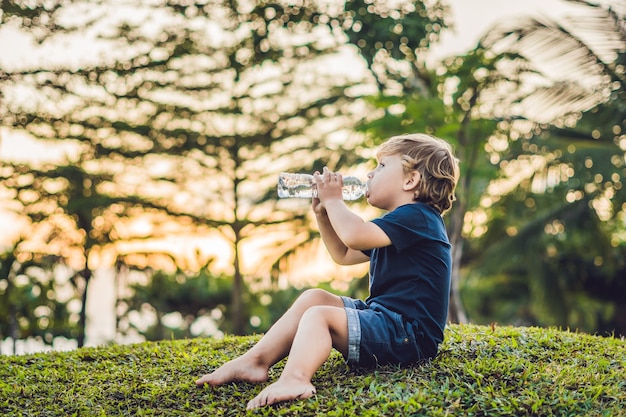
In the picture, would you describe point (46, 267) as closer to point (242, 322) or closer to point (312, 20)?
point (242, 322)

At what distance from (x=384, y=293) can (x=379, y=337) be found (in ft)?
0.86

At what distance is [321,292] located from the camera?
3.48 m

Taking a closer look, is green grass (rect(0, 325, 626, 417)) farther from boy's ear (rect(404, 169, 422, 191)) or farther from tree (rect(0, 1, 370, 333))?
tree (rect(0, 1, 370, 333))

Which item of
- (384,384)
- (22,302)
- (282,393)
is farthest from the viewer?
(22,302)

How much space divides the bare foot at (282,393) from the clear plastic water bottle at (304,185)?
3.62 feet

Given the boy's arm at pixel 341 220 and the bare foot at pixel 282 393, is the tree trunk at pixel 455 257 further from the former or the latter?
the bare foot at pixel 282 393

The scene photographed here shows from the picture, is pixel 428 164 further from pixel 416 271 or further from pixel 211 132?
pixel 211 132

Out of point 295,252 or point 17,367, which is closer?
point 17,367

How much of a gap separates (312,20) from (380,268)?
19.2 ft

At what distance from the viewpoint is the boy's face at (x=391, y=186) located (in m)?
3.50

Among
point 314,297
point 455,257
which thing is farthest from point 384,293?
point 455,257

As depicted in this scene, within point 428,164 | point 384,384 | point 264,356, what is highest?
point 428,164

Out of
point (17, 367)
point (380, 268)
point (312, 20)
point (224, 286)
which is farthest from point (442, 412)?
point (224, 286)

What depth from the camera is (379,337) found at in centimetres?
323
